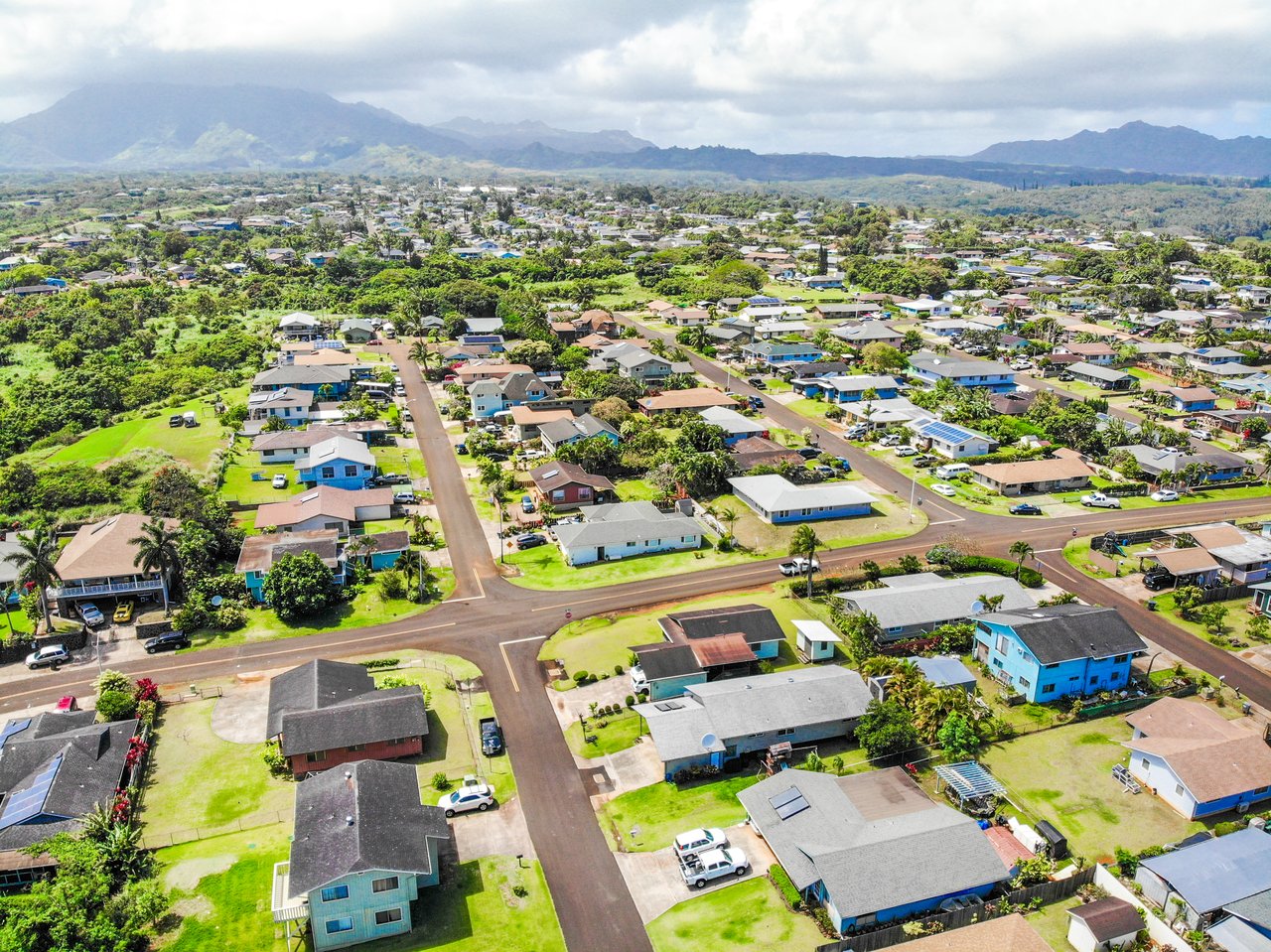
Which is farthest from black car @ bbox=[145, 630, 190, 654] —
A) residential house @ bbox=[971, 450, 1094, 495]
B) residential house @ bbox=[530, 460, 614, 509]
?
residential house @ bbox=[971, 450, 1094, 495]

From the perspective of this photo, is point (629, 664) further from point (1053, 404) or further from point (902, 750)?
point (1053, 404)

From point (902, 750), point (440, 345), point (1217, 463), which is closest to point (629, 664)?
point (902, 750)

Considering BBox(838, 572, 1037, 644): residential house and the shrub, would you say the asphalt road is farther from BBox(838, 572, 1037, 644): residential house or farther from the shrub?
BBox(838, 572, 1037, 644): residential house

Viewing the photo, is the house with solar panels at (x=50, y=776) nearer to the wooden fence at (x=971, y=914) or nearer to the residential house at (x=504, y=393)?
the wooden fence at (x=971, y=914)

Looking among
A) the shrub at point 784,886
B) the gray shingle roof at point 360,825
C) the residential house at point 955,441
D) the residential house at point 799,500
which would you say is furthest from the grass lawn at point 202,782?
the residential house at point 955,441

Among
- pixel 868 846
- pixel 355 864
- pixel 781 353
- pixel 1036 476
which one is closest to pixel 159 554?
pixel 355 864

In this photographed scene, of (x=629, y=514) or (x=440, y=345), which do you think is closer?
(x=629, y=514)
